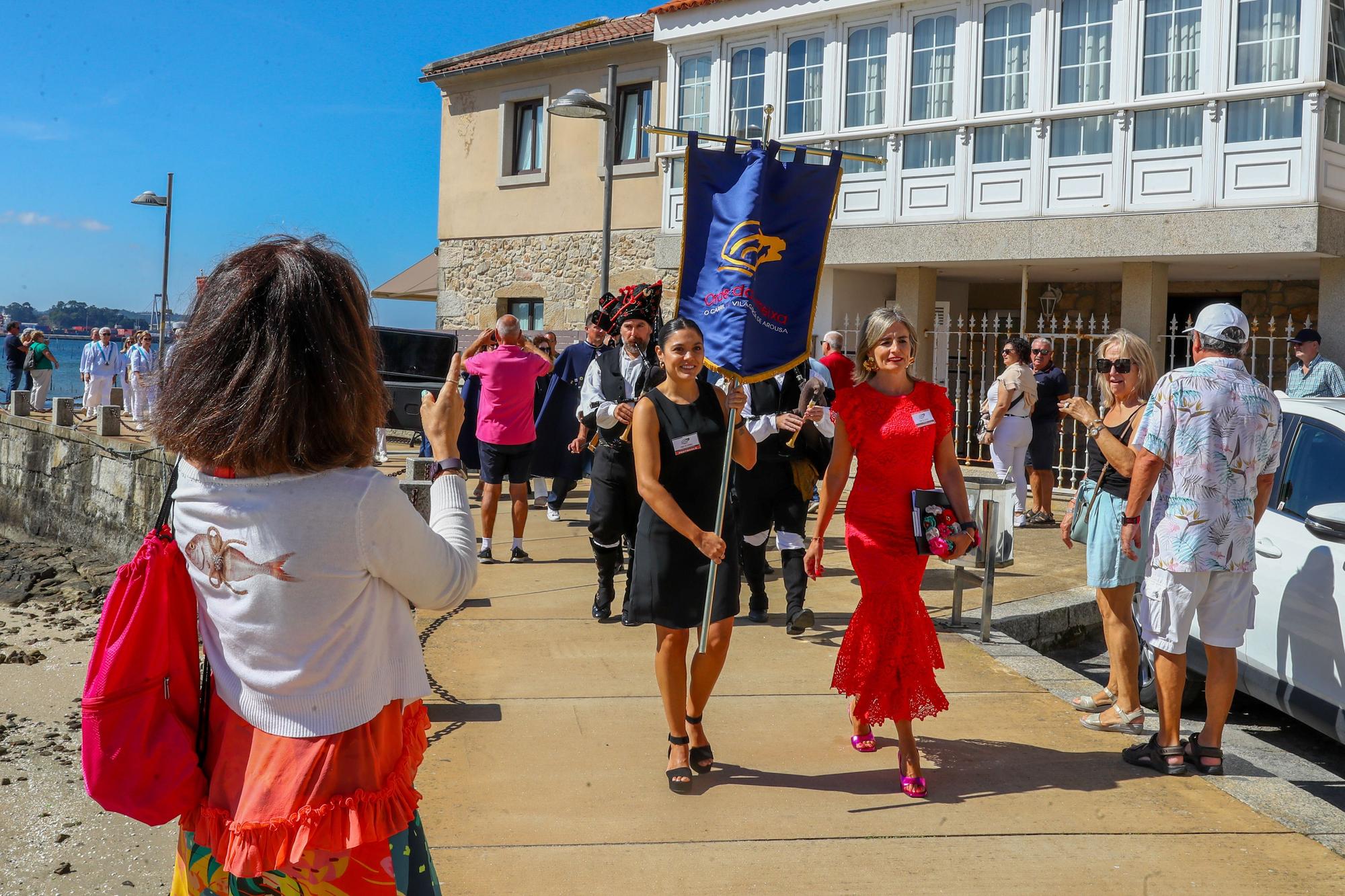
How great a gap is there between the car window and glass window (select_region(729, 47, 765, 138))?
1250 centimetres

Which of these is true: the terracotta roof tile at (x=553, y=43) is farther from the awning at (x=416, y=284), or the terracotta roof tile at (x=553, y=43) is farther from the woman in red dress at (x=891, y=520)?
the woman in red dress at (x=891, y=520)

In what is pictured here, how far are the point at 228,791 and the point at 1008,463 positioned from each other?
993 centimetres

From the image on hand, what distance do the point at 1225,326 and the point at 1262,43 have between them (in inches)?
402

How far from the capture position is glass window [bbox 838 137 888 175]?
1600 centimetres

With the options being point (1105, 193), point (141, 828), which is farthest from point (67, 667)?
point (1105, 193)

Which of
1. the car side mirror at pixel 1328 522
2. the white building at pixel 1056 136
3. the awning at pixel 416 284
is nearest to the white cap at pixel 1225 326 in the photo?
the car side mirror at pixel 1328 522

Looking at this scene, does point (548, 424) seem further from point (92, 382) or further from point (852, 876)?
point (92, 382)

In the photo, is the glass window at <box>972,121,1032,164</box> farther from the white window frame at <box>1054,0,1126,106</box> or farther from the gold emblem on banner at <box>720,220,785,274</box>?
the gold emblem on banner at <box>720,220,785,274</box>

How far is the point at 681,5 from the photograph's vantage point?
695 inches

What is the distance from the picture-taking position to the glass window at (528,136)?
22.0 meters

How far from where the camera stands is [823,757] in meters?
4.94

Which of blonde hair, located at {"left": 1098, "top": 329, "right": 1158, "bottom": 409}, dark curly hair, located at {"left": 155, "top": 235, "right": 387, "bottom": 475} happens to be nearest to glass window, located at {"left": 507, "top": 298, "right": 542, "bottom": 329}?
blonde hair, located at {"left": 1098, "top": 329, "right": 1158, "bottom": 409}

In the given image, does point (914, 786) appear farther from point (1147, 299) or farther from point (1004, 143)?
point (1004, 143)

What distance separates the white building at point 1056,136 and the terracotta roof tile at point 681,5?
0.04 meters
